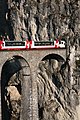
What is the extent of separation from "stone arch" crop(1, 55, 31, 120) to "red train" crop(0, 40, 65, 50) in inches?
99.7

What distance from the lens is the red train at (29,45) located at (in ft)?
219

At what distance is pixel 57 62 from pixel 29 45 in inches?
264

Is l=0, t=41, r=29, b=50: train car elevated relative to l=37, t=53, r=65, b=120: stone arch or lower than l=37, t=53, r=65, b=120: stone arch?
elevated

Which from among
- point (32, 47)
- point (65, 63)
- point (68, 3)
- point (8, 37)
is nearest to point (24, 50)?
point (32, 47)

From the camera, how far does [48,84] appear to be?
73625 mm

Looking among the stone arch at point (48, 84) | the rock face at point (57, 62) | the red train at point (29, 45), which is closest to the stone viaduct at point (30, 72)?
the red train at point (29, 45)

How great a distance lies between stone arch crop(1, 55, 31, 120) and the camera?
70.3 metres

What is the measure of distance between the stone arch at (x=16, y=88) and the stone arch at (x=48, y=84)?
3.49 m

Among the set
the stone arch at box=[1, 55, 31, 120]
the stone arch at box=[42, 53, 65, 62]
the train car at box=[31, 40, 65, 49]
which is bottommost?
the stone arch at box=[1, 55, 31, 120]

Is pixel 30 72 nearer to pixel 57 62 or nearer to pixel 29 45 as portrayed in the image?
pixel 29 45

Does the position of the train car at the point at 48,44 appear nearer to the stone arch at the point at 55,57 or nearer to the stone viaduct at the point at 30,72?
the stone viaduct at the point at 30,72

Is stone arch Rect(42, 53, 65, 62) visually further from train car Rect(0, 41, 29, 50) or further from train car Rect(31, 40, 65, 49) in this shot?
train car Rect(0, 41, 29, 50)

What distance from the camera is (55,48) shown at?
230 ft

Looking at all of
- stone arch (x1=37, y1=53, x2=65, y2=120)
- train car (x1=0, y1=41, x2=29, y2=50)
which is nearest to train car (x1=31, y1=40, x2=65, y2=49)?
train car (x1=0, y1=41, x2=29, y2=50)
